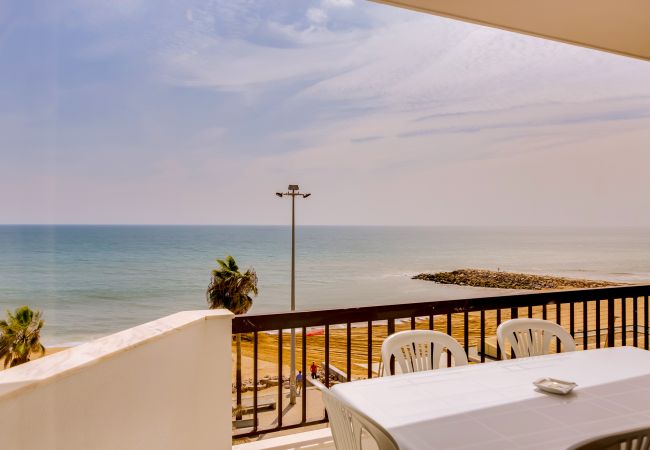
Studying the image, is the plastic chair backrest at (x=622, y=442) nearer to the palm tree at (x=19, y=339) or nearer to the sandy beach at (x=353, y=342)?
the sandy beach at (x=353, y=342)

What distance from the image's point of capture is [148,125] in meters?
30.0

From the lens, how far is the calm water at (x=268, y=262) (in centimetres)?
2183

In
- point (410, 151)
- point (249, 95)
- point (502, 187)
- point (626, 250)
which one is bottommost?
point (626, 250)

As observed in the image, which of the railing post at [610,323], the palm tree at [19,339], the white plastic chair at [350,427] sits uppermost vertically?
the white plastic chair at [350,427]

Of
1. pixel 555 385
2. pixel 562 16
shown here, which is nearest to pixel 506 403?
pixel 555 385

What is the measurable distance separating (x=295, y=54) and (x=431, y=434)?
28878mm

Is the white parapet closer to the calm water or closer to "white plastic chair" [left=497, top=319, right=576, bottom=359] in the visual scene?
"white plastic chair" [left=497, top=319, right=576, bottom=359]

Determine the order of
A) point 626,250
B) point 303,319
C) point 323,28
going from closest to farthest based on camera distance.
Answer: point 303,319
point 626,250
point 323,28

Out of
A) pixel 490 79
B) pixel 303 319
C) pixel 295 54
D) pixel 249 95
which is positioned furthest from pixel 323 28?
pixel 303 319

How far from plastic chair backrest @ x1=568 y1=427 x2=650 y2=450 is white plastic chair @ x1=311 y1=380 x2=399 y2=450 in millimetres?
406

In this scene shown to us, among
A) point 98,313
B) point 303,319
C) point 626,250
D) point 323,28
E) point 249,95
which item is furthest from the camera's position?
point 249,95

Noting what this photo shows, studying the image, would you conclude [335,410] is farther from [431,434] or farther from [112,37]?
[112,37]

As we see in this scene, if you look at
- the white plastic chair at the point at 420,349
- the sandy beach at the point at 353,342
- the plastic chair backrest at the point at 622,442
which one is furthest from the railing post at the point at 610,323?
the sandy beach at the point at 353,342

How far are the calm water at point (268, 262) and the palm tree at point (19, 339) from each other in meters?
6.05
